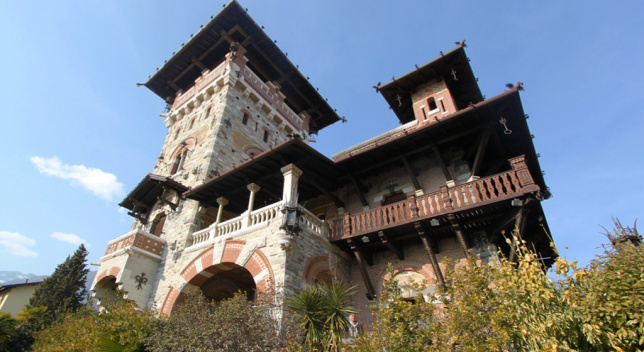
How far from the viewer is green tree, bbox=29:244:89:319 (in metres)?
19.7

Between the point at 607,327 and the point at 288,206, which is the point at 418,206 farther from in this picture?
the point at 607,327

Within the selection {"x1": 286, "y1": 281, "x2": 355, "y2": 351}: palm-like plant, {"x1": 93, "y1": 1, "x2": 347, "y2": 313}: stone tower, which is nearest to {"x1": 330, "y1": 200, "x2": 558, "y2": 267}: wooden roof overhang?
{"x1": 93, "y1": 1, "x2": 347, "y2": 313}: stone tower

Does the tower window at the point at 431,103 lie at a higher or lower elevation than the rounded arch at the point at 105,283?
higher

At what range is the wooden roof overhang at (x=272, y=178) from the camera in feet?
38.8

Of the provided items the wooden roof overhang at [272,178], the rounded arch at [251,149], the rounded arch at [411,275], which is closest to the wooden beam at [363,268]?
the rounded arch at [411,275]

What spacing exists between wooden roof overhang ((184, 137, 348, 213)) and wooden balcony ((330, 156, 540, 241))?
83.2 inches

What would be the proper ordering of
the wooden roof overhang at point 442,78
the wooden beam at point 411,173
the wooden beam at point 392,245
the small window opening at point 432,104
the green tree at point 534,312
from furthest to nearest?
1. the small window opening at point 432,104
2. the wooden roof overhang at point 442,78
3. the wooden beam at point 411,173
4. the wooden beam at point 392,245
5. the green tree at point 534,312

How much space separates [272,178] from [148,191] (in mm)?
8293

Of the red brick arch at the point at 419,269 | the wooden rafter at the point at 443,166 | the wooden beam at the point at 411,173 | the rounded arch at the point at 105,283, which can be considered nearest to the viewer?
the red brick arch at the point at 419,269

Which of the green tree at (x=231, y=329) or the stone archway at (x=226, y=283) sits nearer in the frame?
the green tree at (x=231, y=329)

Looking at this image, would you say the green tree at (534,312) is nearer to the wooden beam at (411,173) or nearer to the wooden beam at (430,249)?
the wooden beam at (430,249)

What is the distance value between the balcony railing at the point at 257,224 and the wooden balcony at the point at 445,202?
0.75 m

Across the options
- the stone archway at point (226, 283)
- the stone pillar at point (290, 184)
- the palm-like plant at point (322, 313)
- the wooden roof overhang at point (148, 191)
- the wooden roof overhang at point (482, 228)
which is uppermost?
the wooden roof overhang at point (148, 191)

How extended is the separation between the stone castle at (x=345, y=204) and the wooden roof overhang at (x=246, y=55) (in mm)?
4037
